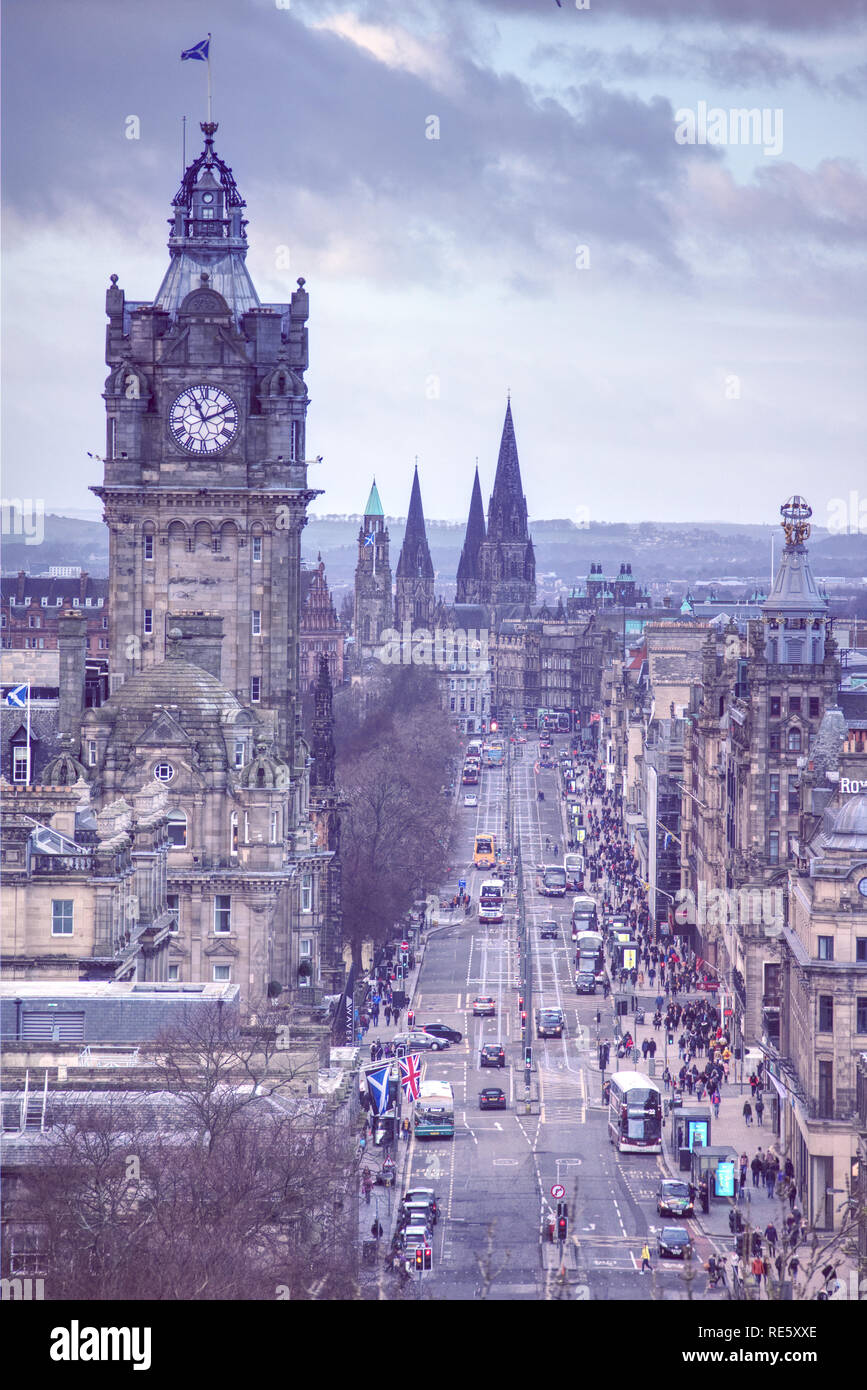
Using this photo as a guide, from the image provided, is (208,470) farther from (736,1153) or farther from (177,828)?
(736,1153)

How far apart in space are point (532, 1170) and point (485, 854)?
103028mm

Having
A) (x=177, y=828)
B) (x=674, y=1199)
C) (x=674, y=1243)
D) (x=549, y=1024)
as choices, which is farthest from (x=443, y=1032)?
(x=674, y=1243)

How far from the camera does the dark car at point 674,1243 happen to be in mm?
74188

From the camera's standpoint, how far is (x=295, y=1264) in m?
51.9

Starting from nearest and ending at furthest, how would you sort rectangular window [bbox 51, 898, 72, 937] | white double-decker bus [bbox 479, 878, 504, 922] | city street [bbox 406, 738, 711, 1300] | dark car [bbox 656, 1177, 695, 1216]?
1. city street [bbox 406, 738, 711, 1300]
2. rectangular window [bbox 51, 898, 72, 937]
3. dark car [bbox 656, 1177, 695, 1216]
4. white double-decker bus [bbox 479, 878, 504, 922]

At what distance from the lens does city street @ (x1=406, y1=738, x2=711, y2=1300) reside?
70.8 meters

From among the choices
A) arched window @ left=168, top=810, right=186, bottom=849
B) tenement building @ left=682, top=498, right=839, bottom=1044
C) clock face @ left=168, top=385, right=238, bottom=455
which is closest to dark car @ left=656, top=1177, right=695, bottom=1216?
arched window @ left=168, top=810, right=186, bottom=849

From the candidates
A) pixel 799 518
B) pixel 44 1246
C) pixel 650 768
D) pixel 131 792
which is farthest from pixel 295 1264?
pixel 650 768

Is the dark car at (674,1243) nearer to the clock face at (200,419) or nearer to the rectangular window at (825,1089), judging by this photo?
the rectangular window at (825,1089)

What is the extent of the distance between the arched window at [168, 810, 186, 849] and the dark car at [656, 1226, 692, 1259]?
22211mm

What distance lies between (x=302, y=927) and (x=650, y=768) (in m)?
78.5

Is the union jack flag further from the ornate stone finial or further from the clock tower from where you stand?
the ornate stone finial
